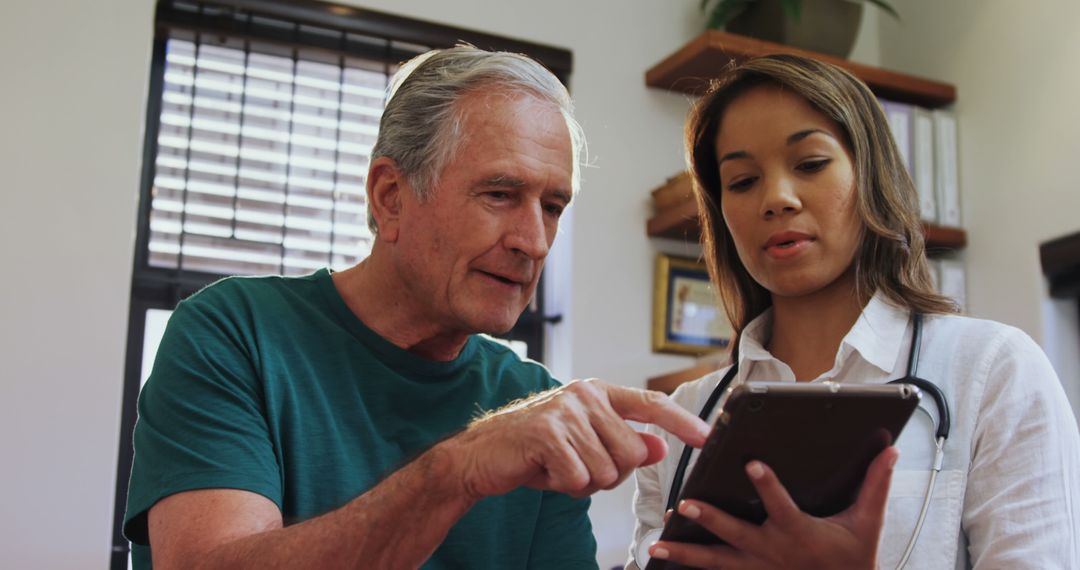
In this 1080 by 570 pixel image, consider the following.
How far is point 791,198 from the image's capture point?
1.47 m

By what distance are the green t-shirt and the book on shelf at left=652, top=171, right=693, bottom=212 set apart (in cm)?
136

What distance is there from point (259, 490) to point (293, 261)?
1.70 m

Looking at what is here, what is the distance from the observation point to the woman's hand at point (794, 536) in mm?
1038

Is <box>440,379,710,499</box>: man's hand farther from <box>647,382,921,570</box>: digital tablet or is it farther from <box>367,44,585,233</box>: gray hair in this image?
<box>367,44,585,233</box>: gray hair

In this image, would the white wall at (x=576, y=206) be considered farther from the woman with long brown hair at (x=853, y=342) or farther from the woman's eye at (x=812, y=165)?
the woman's eye at (x=812, y=165)

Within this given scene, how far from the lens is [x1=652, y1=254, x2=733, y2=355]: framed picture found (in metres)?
3.02

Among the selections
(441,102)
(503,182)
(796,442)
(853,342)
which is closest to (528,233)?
(503,182)

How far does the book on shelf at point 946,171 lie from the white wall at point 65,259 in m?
2.03

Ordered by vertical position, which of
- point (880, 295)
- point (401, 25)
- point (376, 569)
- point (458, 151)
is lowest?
point (376, 569)

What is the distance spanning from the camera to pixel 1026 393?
1309mm

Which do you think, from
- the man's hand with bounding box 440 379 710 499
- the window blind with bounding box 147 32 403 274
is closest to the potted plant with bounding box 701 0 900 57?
the window blind with bounding box 147 32 403 274

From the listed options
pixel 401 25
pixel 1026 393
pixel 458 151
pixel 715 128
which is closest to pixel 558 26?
pixel 401 25

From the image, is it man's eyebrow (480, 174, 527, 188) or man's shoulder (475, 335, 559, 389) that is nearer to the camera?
man's eyebrow (480, 174, 527, 188)

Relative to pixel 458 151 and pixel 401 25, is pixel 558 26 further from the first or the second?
pixel 458 151
